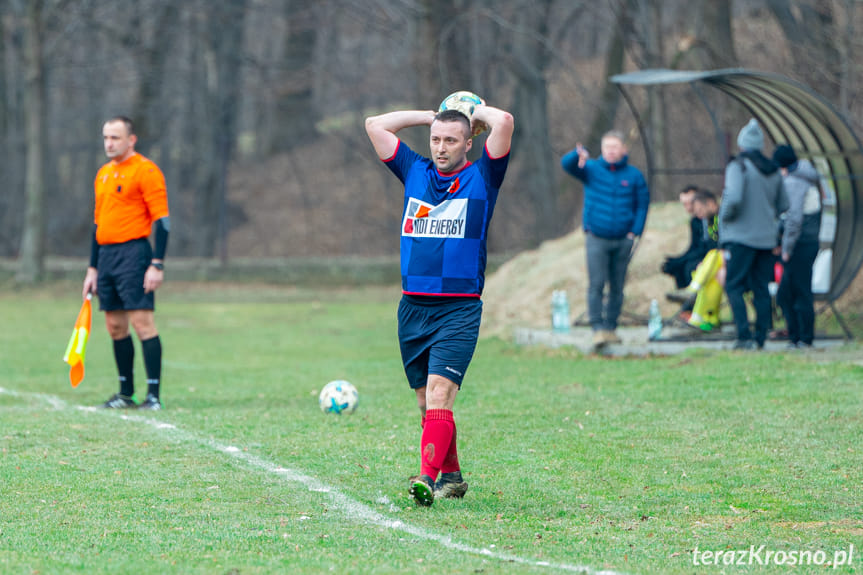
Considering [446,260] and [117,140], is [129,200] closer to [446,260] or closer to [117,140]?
[117,140]

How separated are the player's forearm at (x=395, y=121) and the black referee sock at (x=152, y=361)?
3991 mm

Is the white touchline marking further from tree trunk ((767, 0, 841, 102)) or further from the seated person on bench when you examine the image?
tree trunk ((767, 0, 841, 102))

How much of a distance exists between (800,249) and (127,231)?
7.05 m

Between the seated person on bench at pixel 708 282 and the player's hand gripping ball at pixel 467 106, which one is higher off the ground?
the player's hand gripping ball at pixel 467 106

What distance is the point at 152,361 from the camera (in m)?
9.43

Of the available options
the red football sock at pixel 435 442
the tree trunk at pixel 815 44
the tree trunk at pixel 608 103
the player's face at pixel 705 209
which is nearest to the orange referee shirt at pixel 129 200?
the red football sock at pixel 435 442

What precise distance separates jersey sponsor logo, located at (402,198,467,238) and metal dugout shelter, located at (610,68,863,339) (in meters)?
7.27

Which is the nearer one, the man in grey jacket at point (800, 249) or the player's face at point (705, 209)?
the man in grey jacket at point (800, 249)

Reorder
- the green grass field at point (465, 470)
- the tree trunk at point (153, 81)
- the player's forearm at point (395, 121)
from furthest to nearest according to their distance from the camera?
the tree trunk at point (153, 81)
the player's forearm at point (395, 121)
the green grass field at point (465, 470)

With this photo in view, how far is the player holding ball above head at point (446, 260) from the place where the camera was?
576 cm

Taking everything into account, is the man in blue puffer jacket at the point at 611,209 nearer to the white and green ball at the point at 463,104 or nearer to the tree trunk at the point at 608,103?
the white and green ball at the point at 463,104

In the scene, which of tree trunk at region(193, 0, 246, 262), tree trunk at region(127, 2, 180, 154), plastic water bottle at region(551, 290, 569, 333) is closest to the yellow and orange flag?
plastic water bottle at region(551, 290, 569, 333)

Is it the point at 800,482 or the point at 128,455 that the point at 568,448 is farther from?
the point at 128,455

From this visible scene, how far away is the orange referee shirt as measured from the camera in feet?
30.0
